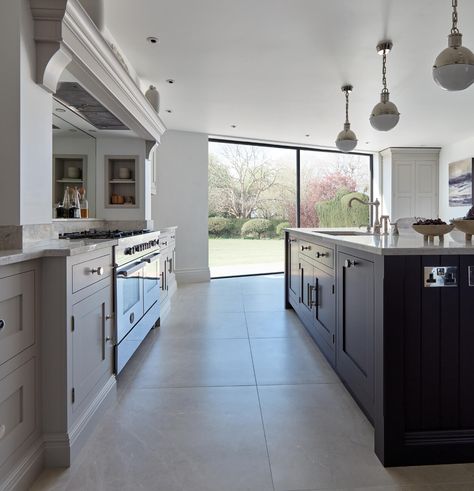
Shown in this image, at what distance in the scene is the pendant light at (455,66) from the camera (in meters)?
2.22

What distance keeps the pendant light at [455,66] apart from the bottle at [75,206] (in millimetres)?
2988

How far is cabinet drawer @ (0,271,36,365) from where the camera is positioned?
128cm

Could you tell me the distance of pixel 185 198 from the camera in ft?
21.9

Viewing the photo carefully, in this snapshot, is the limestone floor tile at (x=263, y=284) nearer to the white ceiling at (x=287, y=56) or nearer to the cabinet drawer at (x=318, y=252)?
the cabinet drawer at (x=318, y=252)

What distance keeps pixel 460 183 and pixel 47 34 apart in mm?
7618

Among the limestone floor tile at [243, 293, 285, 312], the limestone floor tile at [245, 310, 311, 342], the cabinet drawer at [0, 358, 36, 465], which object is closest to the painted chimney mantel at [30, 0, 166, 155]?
the cabinet drawer at [0, 358, 36, 465]

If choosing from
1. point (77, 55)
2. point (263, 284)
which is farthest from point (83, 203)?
point (263, 284)

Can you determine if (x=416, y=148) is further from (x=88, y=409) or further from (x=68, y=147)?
(x=88, y=409)

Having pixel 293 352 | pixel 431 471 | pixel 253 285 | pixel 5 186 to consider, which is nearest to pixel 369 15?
pixel 293 352

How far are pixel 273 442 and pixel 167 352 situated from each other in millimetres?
1404

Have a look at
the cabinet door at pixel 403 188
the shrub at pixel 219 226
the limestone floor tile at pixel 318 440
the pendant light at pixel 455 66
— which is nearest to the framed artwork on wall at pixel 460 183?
the cabinet door at pixel 403 188

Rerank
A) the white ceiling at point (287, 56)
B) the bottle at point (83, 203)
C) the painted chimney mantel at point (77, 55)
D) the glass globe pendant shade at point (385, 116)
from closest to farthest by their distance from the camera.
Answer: the painted chimney mantel at point (77, 55)
the white ceiling at point (287, 56)
the glass globe pendant shade at point (385, 116)
the bottle at point (83, 203)

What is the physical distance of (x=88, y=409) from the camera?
1.78 meters

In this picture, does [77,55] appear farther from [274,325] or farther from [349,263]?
[274,325]
